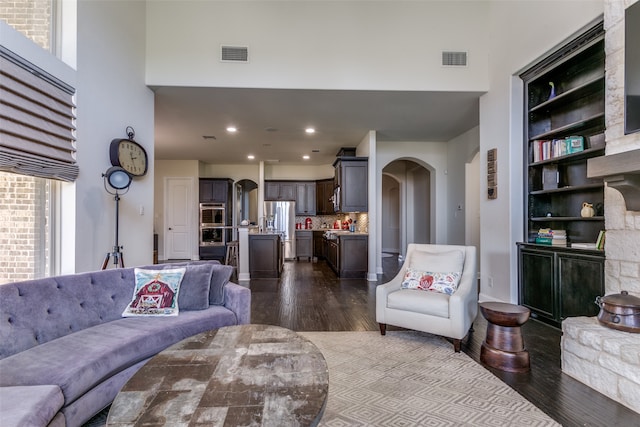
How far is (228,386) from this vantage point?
1.39m

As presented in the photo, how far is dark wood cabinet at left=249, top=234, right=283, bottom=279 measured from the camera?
6520 mm

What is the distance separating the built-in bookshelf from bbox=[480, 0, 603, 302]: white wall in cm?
11

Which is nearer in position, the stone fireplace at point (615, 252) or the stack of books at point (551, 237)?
the stone fireplace at point (615, 252)

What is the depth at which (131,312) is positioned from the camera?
2.52 metres

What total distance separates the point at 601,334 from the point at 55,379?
10.7 ft

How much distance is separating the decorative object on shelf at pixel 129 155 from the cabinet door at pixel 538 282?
15.0ft

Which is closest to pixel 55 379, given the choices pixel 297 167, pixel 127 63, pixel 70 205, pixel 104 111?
pixel 70 205

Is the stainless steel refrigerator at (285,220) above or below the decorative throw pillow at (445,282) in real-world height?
above

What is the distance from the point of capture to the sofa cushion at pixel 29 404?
1.28 m


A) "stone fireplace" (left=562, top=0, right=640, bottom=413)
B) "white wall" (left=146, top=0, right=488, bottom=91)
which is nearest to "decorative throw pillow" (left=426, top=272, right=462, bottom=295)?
"stone fireplace" (left=562, top=0, right=640, bottom=413)

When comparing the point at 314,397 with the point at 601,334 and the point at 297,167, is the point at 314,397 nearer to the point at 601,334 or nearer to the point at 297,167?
the point at 601,334

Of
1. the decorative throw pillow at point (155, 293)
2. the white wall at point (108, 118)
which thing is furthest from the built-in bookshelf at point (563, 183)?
the white wall at point (108, 118)

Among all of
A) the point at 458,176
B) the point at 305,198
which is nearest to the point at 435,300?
the point at 458,176

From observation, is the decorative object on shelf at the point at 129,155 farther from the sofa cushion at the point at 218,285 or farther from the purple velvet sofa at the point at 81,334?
the sofa cushion at the point at 218,285
